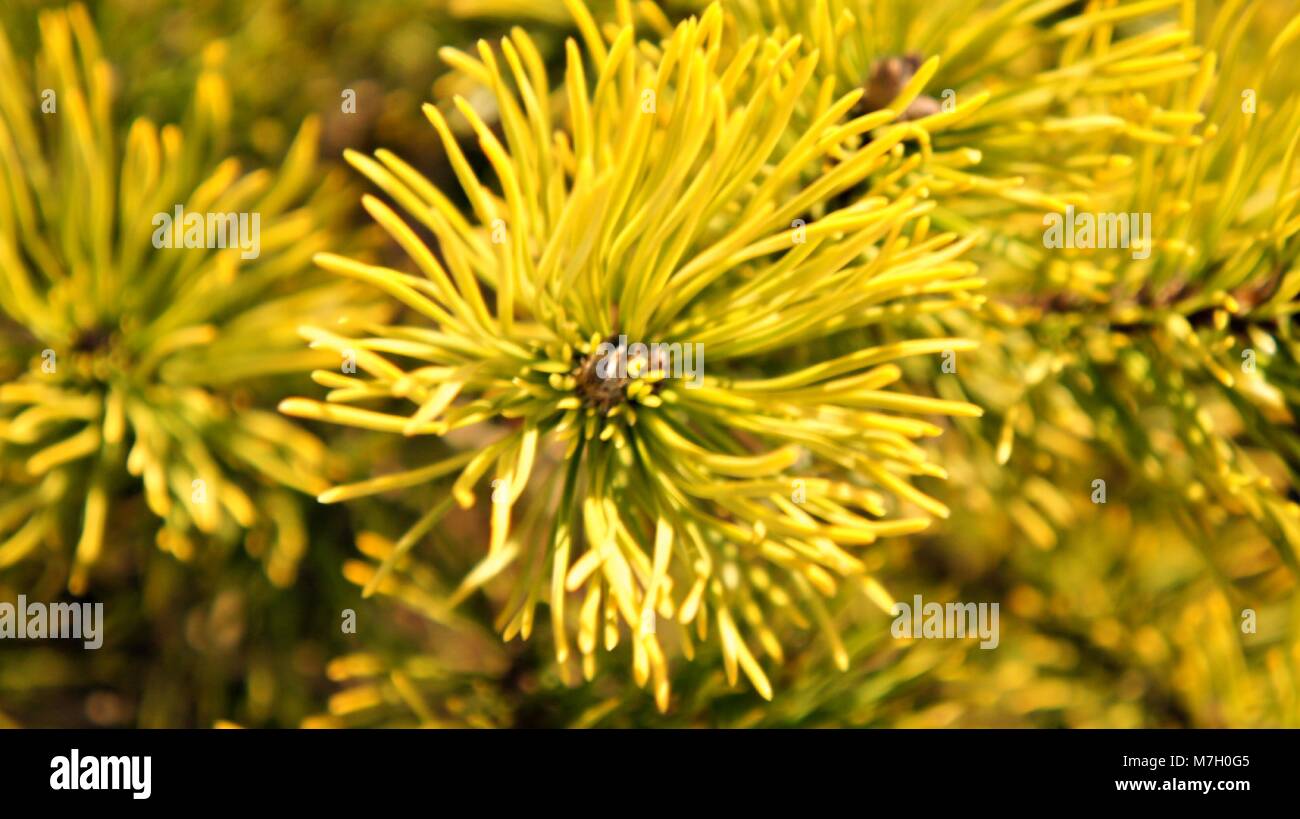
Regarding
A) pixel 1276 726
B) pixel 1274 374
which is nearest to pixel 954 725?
pixel 1276 726

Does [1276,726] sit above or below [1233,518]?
below

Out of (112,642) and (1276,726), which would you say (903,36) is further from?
(112,642)

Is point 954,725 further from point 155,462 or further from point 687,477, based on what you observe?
point 155,462

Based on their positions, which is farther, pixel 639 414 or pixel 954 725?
pixel 954 725
